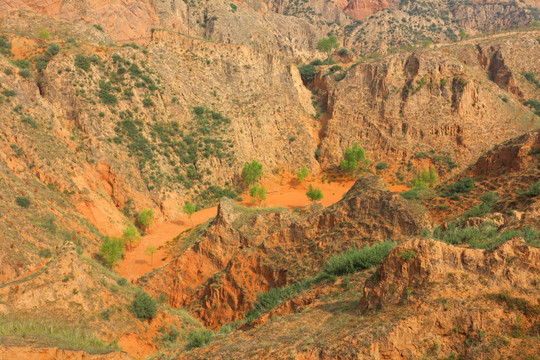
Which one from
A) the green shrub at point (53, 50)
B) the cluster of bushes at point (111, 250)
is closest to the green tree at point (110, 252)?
the cluster of bushes at point (111, 250)

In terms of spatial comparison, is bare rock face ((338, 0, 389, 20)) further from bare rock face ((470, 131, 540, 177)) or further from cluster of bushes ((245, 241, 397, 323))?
cluster of bushes ((245, 241, 397, 323))

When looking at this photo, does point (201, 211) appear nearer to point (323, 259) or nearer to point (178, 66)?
point (178, 66)

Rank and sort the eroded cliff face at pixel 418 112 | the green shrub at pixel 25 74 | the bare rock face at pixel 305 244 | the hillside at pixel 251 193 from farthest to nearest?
the eroded cliff face at pixel 418 112 < the green shrub at pixel 25 74 < the bare rock face at pixel 305 244 < the hillside at pixel 251 193

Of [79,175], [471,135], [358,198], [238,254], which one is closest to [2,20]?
[79,175]

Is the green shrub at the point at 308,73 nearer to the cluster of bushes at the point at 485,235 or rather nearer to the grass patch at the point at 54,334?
the cluster of bushes at the point at 485,235

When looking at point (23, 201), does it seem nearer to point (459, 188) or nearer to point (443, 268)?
point (459, 188)

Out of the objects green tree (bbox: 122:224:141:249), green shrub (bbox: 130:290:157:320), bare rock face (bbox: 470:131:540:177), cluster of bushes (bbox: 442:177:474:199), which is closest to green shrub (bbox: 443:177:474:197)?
cluster of bushes (bbox: 442:177:474:199)
